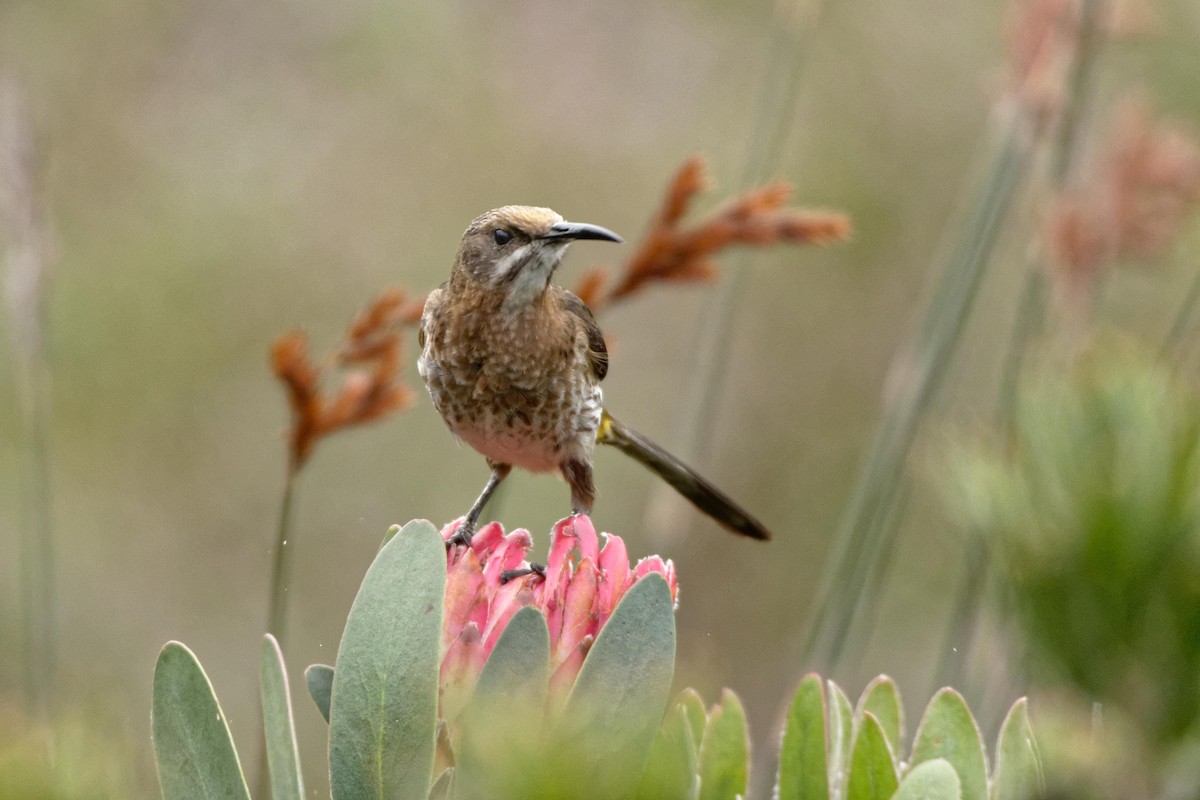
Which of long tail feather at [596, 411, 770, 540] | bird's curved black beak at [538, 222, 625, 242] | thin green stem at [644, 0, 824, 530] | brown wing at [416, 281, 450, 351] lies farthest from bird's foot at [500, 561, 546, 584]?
thin green stem at [644, 0, 824, 530]

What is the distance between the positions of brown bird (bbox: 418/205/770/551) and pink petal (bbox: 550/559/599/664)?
862 millimetres

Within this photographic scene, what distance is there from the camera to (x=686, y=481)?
8.48 ft

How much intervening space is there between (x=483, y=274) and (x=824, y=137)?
14.0 feet

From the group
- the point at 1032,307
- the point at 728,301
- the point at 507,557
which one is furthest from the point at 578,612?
the point at 1032,307

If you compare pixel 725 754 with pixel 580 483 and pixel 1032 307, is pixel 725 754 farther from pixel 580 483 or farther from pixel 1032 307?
pixel 1032 307

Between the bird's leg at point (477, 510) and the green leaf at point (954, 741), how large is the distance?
543 mm

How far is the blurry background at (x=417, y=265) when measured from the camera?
17.2 feet

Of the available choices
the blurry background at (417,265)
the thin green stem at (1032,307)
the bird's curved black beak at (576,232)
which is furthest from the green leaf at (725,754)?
the blurry background at (417,265)

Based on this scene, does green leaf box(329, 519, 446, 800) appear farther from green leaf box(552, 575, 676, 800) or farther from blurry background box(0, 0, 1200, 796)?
blurry background box(0, 0, 1200, 796)

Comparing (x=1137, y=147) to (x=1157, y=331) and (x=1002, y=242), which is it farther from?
(x=1157, y=331)

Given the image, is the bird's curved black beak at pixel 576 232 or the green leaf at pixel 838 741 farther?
the bird's curved black beak at pixel 576 232

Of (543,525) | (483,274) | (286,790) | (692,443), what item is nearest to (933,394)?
(692,443)

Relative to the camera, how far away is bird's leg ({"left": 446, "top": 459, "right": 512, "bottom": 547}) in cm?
172

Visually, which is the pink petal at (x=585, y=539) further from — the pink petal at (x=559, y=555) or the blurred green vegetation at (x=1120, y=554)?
the blurred green vegetation at (x=1120, y=554)
